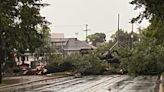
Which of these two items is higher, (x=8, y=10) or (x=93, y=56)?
(x=8, y=10)

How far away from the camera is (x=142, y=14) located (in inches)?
936

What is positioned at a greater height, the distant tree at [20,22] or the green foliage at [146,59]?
the distant tree at [20,22]

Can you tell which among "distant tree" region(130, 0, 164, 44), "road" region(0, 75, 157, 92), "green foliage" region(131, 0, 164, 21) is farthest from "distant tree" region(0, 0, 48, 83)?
"green foliage" region(131, 0, 164, 21)

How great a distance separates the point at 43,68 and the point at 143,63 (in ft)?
49.2

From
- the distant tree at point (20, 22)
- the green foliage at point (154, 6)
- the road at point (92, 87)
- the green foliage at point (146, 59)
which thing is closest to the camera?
the green foliage at point (154, 6)

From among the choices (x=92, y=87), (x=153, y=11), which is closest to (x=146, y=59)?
(x=92, y=87)

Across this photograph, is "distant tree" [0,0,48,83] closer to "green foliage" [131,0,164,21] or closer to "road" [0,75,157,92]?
"road" [0,75,157,92]

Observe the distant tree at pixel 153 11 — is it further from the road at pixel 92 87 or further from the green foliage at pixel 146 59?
the green foliage at pixel 146 59

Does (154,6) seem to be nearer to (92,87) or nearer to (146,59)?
(92,87)

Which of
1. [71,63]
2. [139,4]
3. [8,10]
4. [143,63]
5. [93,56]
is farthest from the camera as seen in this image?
[71,63]

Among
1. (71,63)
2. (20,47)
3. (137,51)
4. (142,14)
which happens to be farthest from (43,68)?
(142,14)

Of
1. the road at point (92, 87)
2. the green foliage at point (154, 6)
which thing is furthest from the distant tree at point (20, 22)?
the green foliage at point (154, 6)

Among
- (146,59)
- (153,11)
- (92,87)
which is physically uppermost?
(153,11)

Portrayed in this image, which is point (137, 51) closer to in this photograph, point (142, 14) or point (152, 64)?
point (152, 64)
